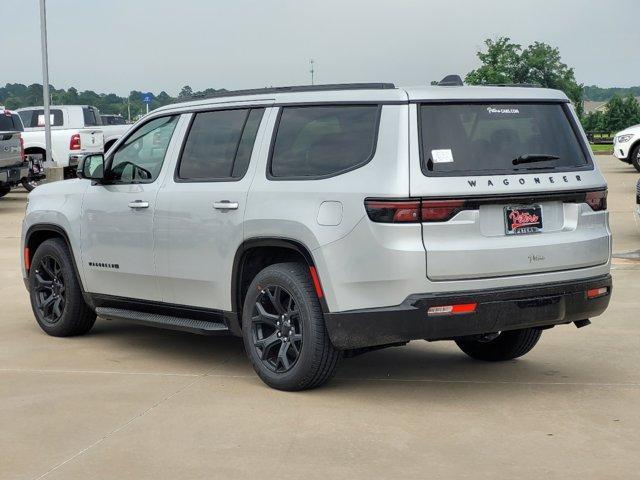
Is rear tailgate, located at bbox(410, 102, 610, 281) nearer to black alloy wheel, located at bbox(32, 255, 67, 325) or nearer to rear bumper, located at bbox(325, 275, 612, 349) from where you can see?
rear bumper, located at bbox(325, 275, 612, 349)

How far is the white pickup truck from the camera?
27203mm

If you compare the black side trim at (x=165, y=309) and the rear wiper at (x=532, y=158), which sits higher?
the rear wiper at (x=532, y=158)

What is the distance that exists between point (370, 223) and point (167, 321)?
210cm

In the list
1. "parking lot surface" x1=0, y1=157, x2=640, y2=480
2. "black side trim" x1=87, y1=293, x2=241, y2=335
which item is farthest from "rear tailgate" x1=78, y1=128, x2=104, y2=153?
"black side trim" x1=87, y1=293, x2=241, y2=335

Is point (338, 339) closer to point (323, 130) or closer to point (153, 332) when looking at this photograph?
point (323, 130)

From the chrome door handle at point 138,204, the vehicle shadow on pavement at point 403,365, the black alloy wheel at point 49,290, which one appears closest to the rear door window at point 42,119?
the black alloy wheel at point 49,290

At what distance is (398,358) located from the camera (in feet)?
26.1

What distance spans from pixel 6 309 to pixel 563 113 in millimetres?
5803

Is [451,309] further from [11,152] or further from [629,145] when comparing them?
[629,145]

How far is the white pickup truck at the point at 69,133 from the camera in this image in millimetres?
27203

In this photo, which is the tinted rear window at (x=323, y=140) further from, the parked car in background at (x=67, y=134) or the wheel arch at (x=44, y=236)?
the parked car in background at (x=67, y=134)

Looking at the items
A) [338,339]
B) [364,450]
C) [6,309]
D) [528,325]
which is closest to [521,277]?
[528,325]

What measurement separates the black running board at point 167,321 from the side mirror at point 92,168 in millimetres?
969

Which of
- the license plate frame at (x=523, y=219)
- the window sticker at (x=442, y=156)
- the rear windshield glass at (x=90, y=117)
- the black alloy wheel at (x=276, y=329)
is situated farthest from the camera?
the rear windshield glass at (x=90, y=117)
